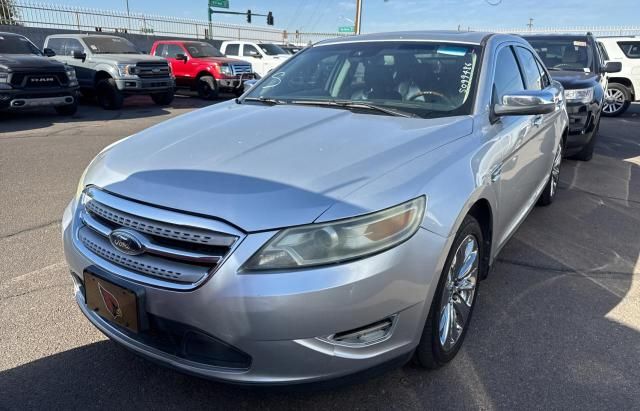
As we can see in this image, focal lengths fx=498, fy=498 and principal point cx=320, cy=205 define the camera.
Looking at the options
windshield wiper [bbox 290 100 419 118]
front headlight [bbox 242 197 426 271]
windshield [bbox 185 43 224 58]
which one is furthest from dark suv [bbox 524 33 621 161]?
windshield [bbox 185 43 224 58]

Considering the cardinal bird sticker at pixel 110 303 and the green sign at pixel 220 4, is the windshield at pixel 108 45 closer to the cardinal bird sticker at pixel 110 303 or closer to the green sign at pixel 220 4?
the cardinal bird sticker at pixel 110 303

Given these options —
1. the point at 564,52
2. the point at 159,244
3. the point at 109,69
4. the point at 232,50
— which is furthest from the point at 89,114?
the point at 159,244

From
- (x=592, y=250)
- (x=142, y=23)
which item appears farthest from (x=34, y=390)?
(x=142, y=23)

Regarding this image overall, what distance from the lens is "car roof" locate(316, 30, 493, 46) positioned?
341 cm

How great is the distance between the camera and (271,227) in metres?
1.84

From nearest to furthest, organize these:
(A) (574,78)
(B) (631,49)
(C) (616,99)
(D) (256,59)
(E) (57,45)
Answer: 1. (A) (574,78)
2. (B) (631,49)
3. (C) (616,99)
4. (E) (57,45)
5. (D) (256,59)

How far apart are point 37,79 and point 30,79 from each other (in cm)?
15

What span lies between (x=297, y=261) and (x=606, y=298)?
2530 mm

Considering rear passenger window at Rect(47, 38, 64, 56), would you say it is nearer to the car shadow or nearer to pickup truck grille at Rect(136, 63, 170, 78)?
the car shadow

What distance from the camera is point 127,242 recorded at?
2012 millimetres

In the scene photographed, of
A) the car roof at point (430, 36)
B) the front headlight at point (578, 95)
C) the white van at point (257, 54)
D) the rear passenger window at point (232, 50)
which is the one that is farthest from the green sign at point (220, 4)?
the car roof at point (430, 36)

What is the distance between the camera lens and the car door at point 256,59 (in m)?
17.8

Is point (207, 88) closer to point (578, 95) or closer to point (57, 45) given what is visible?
point (57, 45)

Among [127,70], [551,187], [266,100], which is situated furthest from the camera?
[127,70]
